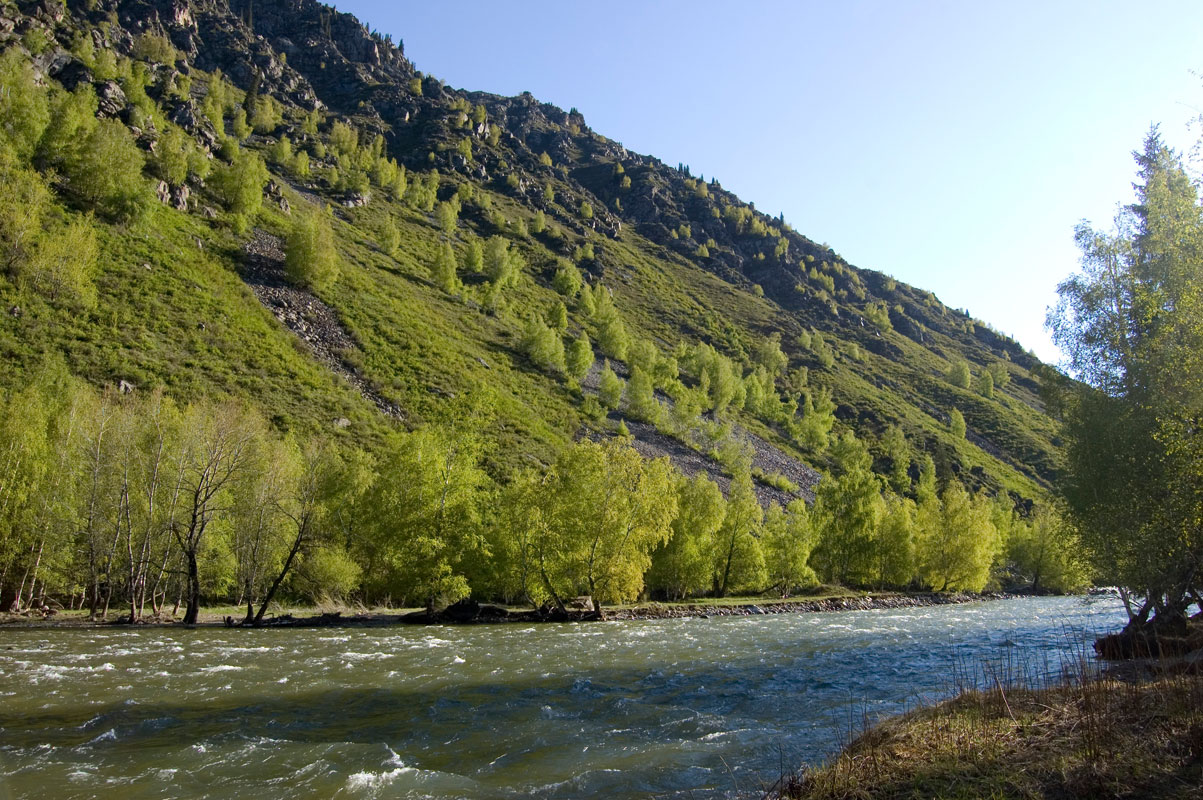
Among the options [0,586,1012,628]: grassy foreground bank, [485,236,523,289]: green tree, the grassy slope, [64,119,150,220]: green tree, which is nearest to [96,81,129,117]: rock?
[64,119,150,220]: green tree

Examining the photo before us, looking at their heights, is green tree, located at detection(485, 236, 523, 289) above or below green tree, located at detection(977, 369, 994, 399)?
above

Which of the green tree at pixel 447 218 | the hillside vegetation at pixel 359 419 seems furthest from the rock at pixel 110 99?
the green tree at pixel 447 218

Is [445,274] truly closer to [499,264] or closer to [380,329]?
[499,264]

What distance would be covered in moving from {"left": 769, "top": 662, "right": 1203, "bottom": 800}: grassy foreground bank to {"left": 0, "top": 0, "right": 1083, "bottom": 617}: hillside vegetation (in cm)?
1718

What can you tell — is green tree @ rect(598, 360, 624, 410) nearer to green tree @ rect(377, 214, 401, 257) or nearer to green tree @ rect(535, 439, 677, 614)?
green tree @ rect(377, 214, 401, 257)

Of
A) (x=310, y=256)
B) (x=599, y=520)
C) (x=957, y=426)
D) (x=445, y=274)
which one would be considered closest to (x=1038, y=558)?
(x=599, y=520)

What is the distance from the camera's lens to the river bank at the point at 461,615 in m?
30.1

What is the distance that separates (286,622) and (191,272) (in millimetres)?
60227

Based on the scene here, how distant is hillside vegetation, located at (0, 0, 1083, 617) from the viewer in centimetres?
3419

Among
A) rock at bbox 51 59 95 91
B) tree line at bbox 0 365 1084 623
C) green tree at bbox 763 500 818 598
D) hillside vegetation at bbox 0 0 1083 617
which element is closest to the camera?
tree line at bbox 0 365 1084 623

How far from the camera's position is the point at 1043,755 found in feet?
24.1

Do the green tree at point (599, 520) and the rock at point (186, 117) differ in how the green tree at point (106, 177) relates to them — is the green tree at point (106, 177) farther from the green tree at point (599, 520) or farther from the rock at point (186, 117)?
the green tree at point (599, 520)

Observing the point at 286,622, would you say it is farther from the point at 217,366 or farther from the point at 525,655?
the point at 217,366

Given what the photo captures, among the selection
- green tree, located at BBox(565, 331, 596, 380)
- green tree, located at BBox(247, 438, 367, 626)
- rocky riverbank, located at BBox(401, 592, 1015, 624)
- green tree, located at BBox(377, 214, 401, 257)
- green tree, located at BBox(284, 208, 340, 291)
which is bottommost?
rocky riverbank, located at BBox(401, 592, 1015, 624)
